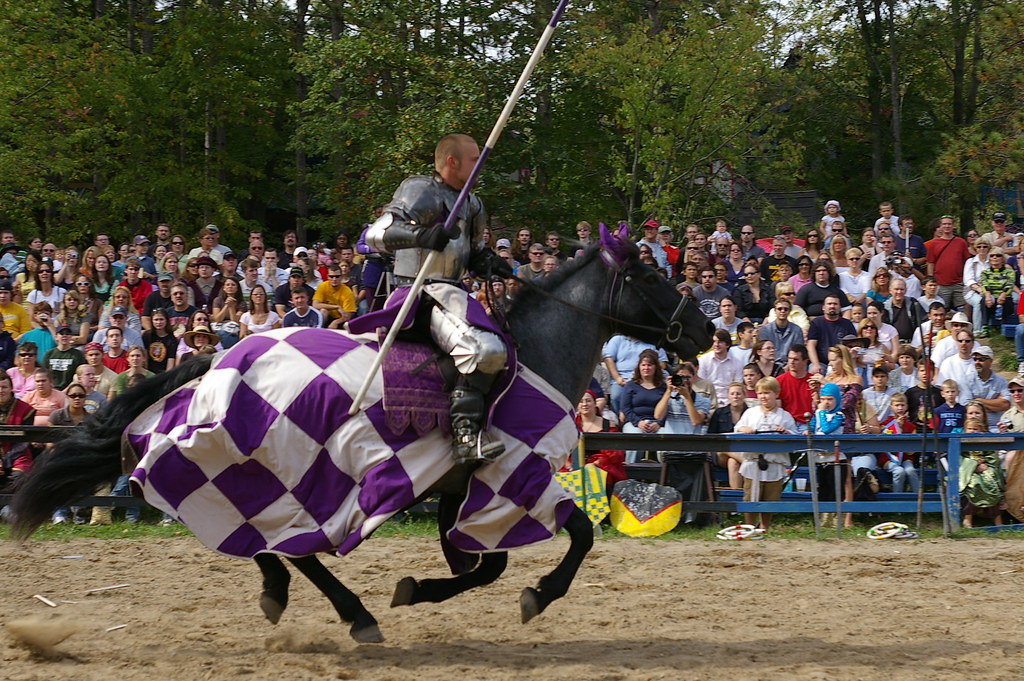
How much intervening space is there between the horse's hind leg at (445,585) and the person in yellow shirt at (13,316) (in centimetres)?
850

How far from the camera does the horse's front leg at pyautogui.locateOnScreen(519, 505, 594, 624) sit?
18.9 ft

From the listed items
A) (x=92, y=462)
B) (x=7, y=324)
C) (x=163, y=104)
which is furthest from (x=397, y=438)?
(x=163, y=104)

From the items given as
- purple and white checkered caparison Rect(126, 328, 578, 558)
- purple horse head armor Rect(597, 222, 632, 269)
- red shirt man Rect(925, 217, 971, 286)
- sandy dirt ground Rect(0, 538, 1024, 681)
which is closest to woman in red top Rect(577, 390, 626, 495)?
sandy dirt ground Rect(0, 538, 1024, 681)

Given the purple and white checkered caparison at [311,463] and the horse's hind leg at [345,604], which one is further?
the horse's hind leg at [345,604]

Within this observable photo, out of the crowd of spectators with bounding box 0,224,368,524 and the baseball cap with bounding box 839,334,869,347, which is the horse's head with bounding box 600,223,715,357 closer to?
the crowd of spectators with bounding box 0,224,368,524

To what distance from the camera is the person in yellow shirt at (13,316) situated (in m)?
12.9

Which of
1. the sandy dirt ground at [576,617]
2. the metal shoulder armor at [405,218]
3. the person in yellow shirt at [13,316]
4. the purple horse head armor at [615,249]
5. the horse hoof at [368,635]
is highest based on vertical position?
the metal shoulder armor at [405,218]

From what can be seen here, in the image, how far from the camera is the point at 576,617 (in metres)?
6.63

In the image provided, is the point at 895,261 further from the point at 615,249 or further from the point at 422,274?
the point at 422,274

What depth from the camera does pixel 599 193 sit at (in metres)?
22.2

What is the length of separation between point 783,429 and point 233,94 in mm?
15674

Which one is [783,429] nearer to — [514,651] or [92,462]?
[514,651]

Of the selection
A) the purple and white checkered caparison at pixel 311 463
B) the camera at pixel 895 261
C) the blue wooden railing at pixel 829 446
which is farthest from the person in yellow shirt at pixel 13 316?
the camera at pixel 895 261

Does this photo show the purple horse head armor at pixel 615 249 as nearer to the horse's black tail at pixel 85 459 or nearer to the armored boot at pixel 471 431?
the armored boot at pixel 471 431
